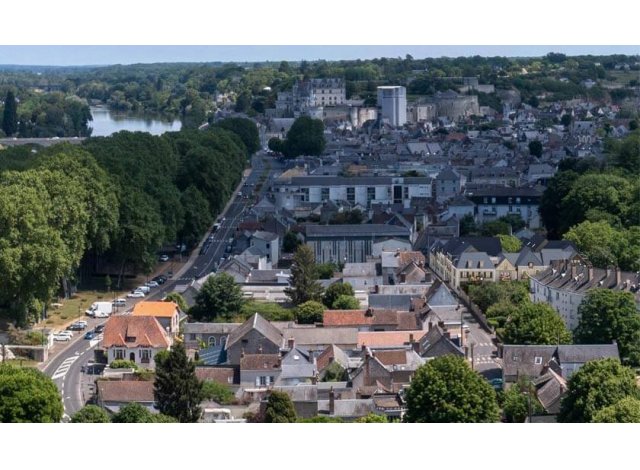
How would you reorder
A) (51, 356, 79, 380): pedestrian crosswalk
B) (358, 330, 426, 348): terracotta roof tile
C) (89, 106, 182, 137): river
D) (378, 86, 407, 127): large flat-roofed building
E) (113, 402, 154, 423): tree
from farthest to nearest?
(89, 106, 182, 137): river < (378, 86, 407, 127): large flat-roofed building < (358, 330, 426, 348): terracotta roof tile < (51, 356, 79, 380): pedestrian crosswalk < (113, 402, 154, 423): tree

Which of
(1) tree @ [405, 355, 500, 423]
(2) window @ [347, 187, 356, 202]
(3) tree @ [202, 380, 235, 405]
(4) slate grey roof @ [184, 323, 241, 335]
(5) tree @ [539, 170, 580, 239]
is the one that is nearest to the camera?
(1) tree @ [405, 355, 500, 423]

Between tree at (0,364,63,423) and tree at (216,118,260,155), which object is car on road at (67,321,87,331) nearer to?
tree at (0,364,63,423)

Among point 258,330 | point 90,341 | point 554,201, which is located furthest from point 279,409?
point 554,201

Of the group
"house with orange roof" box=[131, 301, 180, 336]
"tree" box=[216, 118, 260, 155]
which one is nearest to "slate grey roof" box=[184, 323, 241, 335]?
→ "house with orange roof" box=[131, 301, 180, 336]

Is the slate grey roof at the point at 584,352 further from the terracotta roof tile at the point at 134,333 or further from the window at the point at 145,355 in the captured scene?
the window at the point at 145,355

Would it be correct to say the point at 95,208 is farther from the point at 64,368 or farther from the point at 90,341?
the point at 64,368

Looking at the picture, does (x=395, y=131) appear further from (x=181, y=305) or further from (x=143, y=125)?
(x=181, y=305)

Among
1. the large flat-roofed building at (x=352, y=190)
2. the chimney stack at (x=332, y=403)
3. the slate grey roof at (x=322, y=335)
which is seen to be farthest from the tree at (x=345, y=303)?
the large flat-roofed building at (x=352, y=190)
